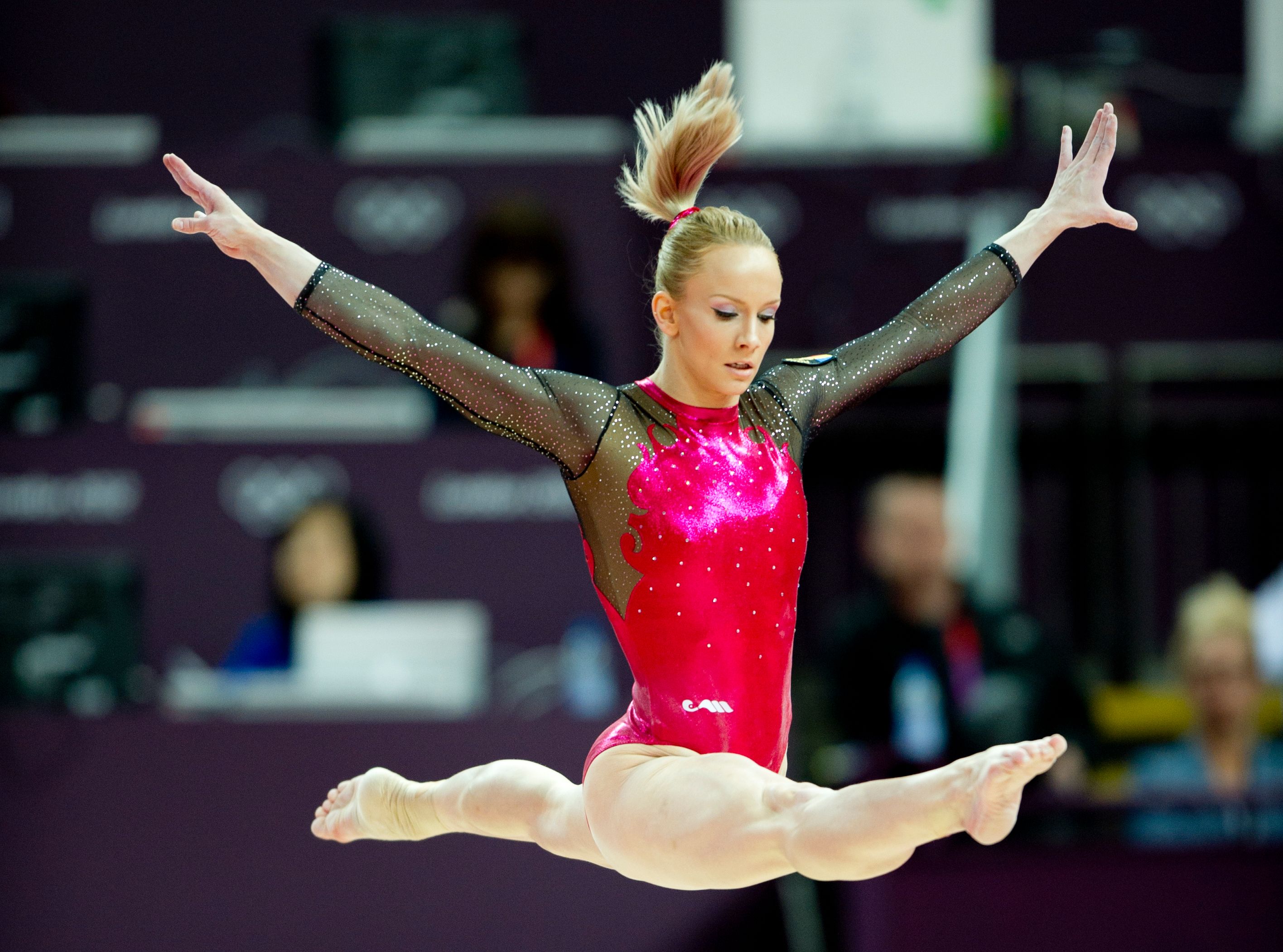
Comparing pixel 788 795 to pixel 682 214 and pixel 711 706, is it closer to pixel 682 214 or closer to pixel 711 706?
pixel 711 706

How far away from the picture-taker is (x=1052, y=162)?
6.28 meters

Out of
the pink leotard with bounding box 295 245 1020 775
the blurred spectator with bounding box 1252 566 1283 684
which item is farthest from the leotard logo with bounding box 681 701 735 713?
the blurred spectator with bounding box 1252 566 1283 684

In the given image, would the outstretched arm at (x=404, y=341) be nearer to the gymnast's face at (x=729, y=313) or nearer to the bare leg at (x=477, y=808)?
the gymnast's face at (x=729, y=313)

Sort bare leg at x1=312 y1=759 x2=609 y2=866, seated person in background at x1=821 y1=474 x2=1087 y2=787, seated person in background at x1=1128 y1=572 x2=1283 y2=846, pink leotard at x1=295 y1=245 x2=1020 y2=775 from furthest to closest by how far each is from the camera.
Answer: seated person in background at x1=1128 y1=572 x2=1283 y2=846 < seated person in background at x1=821 y1=474 x2=1087 y2=787 < bare leg at x1=312 y1=759 x2=609 y2=866 < pink leotard at x1=295 y1=245 x2=1020 y2=775

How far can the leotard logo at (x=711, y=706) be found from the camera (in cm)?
248

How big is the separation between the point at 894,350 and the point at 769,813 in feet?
2.75

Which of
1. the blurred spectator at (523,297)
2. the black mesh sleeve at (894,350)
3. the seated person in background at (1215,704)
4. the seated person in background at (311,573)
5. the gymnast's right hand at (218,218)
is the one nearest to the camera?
the gymnast's right hand at (218,218)

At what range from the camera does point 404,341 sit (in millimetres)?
2381

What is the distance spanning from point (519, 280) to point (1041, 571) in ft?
10.3

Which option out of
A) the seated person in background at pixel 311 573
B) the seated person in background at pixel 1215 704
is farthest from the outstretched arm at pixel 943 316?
the seated person in background at pixel 311 573

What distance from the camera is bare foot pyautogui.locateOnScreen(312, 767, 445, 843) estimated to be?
271 cm

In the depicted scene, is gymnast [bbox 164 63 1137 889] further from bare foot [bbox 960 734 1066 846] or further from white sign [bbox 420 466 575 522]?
white sign [bbox 420 466 575 522]

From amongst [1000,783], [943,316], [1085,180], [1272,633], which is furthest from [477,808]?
[1272,633]

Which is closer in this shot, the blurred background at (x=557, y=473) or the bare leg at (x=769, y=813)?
the bare leg at (x=769, y=813)
